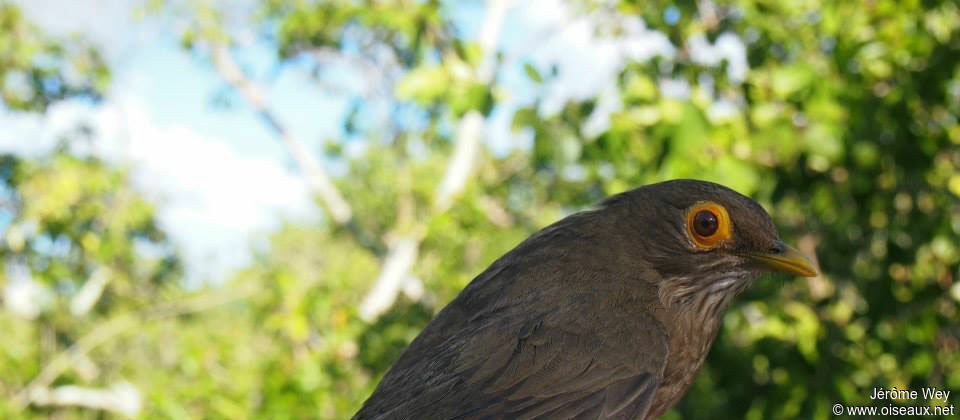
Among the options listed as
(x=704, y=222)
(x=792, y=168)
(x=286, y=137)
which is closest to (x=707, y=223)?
(x=704, y=222)

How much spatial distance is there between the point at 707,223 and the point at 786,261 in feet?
0.75

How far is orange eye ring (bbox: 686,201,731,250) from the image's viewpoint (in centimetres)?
213

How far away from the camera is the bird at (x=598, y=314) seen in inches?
73.9

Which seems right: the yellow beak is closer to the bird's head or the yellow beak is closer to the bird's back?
the bird's head

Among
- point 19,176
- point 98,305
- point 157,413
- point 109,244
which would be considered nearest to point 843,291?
point 157,413

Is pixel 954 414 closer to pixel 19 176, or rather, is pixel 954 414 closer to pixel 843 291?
pixel 843 291

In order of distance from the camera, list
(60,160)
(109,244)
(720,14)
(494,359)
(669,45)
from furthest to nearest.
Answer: (60,160), (109,244), (720,14), (669,45), (494,359)

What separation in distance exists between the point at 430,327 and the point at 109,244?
7.38m

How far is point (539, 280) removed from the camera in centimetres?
207

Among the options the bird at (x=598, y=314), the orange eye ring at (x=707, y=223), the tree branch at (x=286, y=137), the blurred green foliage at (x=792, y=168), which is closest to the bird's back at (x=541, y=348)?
the bird at (x=598, y=314)

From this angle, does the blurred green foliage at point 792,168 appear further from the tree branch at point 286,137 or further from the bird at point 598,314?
the tree branch at point 286,137

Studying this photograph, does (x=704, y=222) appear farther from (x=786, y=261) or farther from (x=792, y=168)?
(x=792, y=168)

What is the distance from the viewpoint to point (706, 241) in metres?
2.17

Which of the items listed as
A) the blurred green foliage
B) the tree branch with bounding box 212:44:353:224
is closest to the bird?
the blurred green foliage
